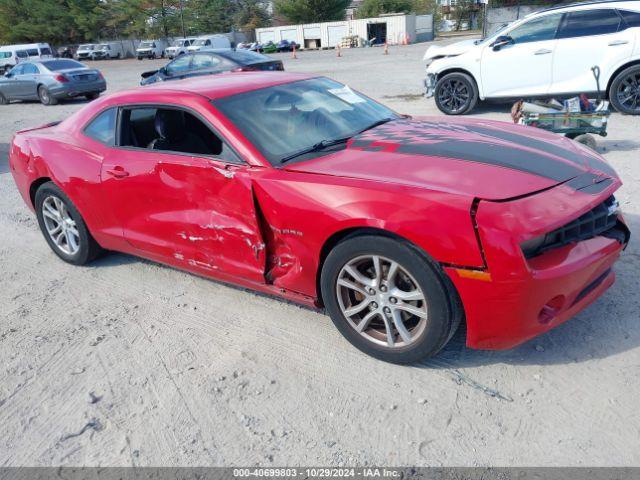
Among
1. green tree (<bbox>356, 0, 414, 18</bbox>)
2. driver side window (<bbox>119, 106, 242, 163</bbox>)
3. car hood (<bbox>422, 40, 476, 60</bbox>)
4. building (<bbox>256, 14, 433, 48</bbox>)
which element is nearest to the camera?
driver side window (<bbox>119, 106, 242, 163</bbox>)

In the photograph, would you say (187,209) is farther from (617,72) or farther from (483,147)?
(617,72)

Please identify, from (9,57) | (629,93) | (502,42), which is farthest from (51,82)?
(9,57)

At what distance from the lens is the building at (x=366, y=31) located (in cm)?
4788

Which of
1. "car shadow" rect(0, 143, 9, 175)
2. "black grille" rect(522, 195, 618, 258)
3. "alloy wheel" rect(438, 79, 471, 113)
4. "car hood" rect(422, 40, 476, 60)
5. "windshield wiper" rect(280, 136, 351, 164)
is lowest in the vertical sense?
"car shadow" rect(0, 143, 9, 175)

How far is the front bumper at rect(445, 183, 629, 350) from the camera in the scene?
2.47 metres

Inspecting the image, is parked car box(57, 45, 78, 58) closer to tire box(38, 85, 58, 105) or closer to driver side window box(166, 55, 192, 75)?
tire box(38, 85, 58, 105)

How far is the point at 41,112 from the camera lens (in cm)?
1619

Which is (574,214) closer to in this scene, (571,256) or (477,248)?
(571,256)

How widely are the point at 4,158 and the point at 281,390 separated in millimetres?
9237

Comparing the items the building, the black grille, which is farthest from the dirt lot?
the building

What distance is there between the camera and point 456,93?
991cm

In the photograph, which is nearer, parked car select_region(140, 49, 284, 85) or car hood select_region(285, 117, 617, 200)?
car hood select_region(285, 117, 617, 200)

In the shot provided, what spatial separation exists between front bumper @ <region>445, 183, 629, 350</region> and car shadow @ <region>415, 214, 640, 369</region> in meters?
0.33

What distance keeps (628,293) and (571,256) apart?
120 centimetres
